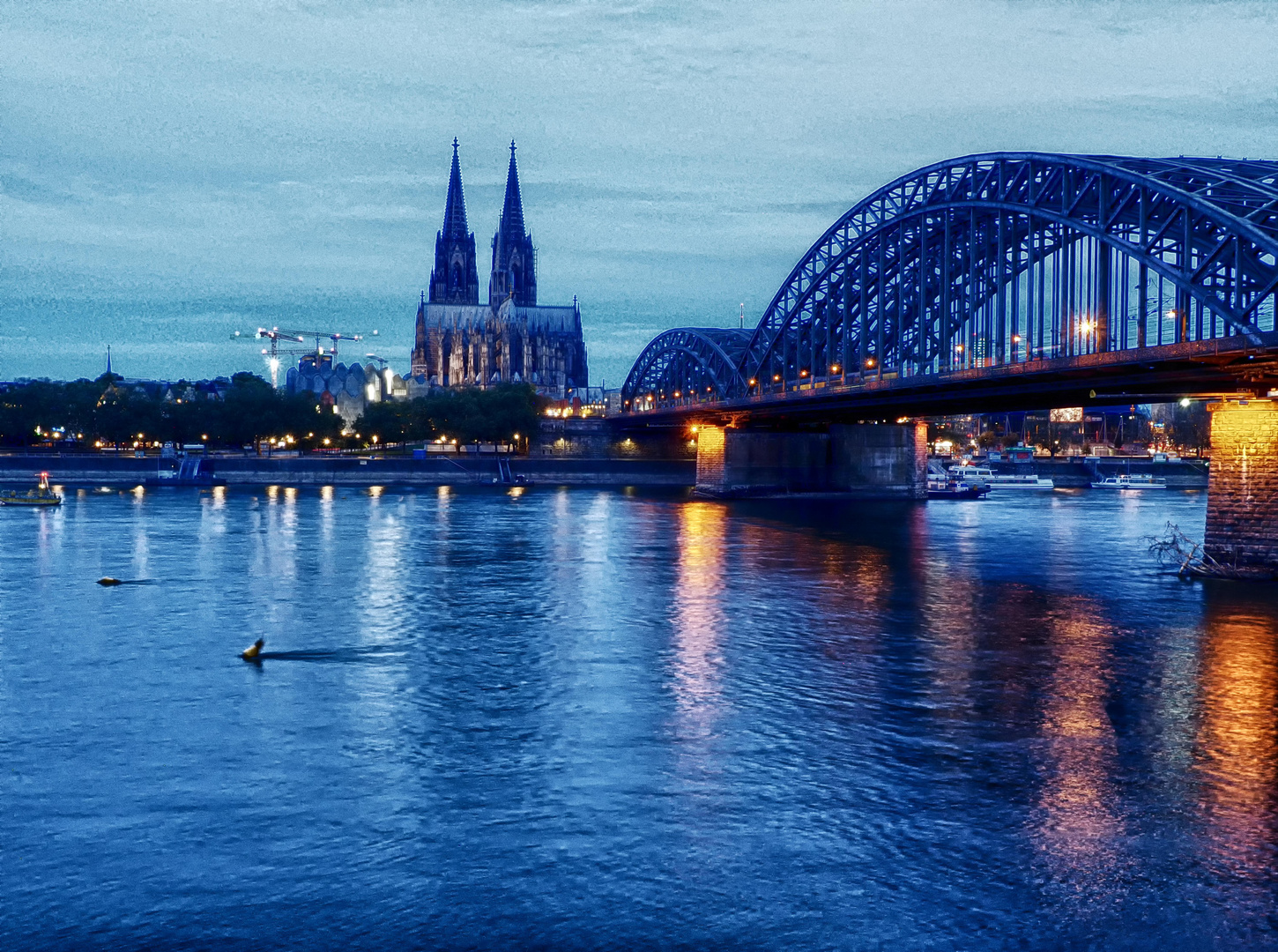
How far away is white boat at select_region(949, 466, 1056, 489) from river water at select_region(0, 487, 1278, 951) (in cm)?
9202

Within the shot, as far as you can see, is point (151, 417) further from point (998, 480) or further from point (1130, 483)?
point (1130, 483)

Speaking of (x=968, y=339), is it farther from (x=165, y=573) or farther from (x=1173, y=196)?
(x=165, y=573)

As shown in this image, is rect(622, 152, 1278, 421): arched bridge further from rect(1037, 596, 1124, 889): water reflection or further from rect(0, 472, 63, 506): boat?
rect(0, 472, 63, 506): boat

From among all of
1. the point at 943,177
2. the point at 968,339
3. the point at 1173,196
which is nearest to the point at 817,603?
the point at 1173,196

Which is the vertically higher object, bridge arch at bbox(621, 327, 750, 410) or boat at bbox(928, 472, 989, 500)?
bridge arch at bbox(621, 327, 750, 410)

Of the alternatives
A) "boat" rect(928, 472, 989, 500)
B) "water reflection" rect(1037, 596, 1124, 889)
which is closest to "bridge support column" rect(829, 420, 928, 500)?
"boat" rect(928, 472, 989, 500)

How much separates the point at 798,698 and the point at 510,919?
12.8 meters

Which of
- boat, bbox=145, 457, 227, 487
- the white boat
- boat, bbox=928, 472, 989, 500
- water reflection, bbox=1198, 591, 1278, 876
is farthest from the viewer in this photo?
the white boat

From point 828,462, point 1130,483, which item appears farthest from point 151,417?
point 1130,483

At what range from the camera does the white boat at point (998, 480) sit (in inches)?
5384

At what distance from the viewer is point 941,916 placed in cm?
1413

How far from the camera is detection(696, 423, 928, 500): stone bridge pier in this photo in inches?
4390

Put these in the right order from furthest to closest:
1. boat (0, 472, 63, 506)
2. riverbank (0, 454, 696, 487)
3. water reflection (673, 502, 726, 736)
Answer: riverbank (0, 454, 696, 487) < boat (0, 472, 63, 506) < water reflection (673, 502, 726, 736)

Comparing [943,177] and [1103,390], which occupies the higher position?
[943,177]
